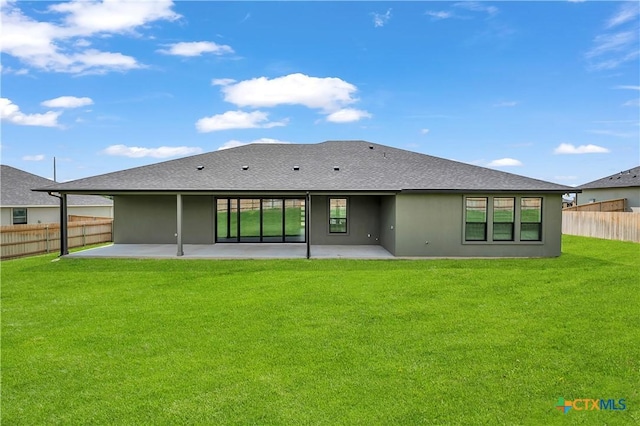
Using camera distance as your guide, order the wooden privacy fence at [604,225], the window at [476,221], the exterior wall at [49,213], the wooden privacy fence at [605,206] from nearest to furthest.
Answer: the window at [476,221] < the wooden privacy fence at [604,225] < the exterior wall at [49,213] < the wooden privacy fence at [605,206]

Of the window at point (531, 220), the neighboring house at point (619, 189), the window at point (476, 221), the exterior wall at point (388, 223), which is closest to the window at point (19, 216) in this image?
the exterior wall at point (388, 223)

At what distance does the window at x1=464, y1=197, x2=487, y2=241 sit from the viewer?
45.4 feet

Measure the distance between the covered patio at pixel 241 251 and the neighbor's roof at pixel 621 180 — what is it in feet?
72.8

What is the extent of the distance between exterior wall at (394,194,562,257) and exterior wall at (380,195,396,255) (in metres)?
0.27

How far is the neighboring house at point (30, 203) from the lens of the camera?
20.9 m

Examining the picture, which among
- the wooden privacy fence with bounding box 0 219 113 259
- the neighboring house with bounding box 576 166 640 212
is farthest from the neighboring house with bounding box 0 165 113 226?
the neighboring house with bounding box 576 166 640 212

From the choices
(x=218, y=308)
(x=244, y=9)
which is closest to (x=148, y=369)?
(x=218, y=308)

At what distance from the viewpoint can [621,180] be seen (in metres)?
29.0

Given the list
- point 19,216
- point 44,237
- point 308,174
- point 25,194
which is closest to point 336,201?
point 308,174

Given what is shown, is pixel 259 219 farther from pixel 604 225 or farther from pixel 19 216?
pixel 604 225

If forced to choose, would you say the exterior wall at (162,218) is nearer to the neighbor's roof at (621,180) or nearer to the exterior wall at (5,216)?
the exterior wall at (5,216)

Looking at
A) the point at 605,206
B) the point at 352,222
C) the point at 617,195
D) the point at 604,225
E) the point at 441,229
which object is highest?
the point at 617,195

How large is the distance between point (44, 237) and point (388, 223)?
13.8m

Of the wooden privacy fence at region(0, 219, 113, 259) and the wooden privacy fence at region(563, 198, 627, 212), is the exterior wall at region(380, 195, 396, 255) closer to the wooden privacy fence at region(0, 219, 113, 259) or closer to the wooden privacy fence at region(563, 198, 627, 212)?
the wooden privacy fence at region(0, 219, 113, 259)
